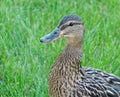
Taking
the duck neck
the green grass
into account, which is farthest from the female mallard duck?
the green grass

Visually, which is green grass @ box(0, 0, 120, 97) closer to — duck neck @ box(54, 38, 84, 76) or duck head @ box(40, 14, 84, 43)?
duck neck @ box(54, 38, 84, 76)

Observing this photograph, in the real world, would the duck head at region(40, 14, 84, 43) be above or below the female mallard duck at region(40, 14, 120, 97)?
above

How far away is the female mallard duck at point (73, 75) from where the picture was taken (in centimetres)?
370

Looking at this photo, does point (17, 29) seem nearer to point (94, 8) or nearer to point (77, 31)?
point (94, 8)

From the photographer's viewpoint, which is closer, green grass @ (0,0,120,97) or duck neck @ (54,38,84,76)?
duck neck @ (54,38,84,76)

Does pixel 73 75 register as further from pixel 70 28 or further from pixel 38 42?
pixel 38 42

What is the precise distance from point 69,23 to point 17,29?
4.70 ft

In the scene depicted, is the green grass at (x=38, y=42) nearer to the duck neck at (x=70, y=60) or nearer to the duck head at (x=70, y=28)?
the duck neck at (x=70, y=60)

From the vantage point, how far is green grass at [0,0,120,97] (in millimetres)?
4300

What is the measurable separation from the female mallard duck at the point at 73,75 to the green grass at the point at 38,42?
0.40 meters

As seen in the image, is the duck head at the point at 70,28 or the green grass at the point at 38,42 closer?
the duck head at the point at 70,28

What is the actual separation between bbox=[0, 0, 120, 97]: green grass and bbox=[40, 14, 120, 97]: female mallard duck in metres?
0.40

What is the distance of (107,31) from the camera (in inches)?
206

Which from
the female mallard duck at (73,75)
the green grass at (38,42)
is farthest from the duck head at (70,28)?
the green grass at (38,42)
